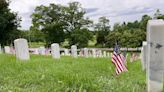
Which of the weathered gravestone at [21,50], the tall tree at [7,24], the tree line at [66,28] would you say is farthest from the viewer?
the tree line at [66,28]

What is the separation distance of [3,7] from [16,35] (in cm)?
404

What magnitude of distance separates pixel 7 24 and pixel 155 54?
36.8 meters

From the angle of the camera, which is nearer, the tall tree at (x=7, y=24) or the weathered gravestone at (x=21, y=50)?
the weathered gravestone at (x=21, y=50)

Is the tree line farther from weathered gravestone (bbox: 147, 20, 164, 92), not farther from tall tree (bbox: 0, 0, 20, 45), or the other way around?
weathered gravestone (bbox: 147, 20, 164, 92)

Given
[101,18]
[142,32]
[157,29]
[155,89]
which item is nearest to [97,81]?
[155,89]

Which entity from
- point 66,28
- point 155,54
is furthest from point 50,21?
point 155,54

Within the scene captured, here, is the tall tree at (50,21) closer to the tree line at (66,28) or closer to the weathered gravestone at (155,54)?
the tree line at (66,28)

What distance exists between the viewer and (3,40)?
1597 inches

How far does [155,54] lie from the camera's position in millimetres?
5922

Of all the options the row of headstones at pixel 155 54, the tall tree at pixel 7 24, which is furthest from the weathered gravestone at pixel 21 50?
the tall tree at pixel 7 24

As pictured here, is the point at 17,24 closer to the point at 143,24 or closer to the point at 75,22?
the point at 75,22

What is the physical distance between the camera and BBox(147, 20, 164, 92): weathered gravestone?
19.0 ft

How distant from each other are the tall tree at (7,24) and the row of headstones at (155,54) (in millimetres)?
34650

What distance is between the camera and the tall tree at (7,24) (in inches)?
1580
